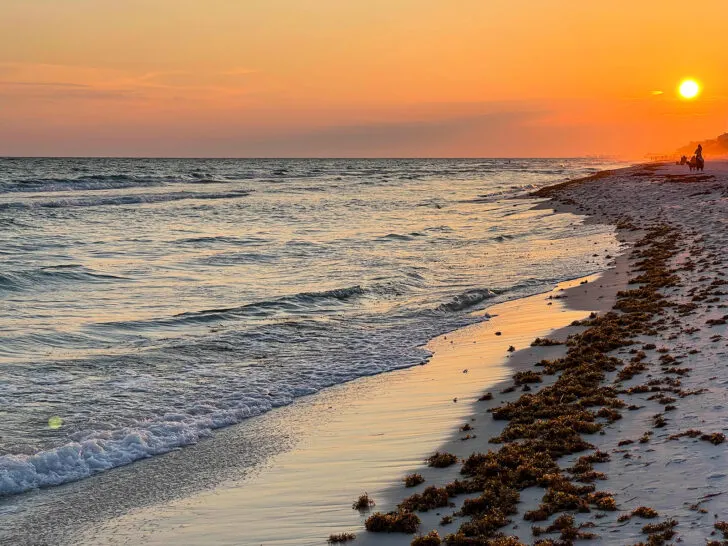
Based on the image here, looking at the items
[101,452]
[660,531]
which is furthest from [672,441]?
[101,452]

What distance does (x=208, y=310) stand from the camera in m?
17.1

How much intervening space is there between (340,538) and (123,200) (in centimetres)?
5610

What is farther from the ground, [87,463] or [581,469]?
[581,469]

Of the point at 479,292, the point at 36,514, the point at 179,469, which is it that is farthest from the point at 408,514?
the point at 479,292

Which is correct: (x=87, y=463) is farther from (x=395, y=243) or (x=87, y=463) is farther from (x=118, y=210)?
(x=118, y=210)

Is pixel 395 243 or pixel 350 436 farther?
pixel 395 243

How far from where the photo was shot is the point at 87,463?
8.38 m

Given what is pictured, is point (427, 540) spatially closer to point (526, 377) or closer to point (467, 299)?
point (526, 377)

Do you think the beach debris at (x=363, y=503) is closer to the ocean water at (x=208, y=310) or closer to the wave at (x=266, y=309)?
the ocean water at (x=208, y=310)

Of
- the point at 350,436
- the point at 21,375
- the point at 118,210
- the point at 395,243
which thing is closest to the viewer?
the point at 350,436

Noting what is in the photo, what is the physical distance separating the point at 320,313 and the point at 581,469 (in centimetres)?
1080

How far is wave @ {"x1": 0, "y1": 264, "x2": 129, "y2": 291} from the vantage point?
66.5 ft

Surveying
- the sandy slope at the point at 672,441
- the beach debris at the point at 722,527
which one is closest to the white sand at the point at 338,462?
the sandy slope at the point at 672,441

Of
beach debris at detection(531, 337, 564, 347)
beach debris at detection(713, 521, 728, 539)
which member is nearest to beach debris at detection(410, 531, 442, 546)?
beach debris at detection(713, 521, 728, 539)
